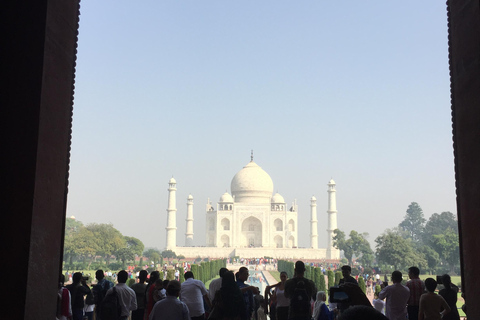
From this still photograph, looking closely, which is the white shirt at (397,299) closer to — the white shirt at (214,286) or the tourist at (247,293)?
the tourist at (247,293)

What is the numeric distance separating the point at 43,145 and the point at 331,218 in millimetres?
37497

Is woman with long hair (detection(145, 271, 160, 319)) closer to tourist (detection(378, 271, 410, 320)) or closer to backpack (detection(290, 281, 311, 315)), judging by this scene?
backpack (detection(290, 281, 311, 315))

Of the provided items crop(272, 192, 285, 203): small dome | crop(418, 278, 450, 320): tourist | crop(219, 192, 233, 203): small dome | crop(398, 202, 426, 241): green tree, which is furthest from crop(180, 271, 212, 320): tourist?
crop(398, 202, 426, 241): green tree

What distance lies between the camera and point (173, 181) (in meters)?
40.4

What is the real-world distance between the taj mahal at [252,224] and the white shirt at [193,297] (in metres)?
33.3

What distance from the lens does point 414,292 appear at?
4.75m

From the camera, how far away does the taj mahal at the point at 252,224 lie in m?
38.3

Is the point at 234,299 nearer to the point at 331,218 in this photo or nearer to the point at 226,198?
the point at 331,218

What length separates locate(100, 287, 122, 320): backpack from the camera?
4574mm

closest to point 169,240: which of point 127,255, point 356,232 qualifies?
point 127,255

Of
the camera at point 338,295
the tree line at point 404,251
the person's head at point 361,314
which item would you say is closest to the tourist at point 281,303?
the camera at point 338,295

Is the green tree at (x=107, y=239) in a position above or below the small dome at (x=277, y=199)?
below

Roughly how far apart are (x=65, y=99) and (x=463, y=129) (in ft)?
7.69

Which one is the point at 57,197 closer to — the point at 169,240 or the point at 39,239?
the point at 39,239
